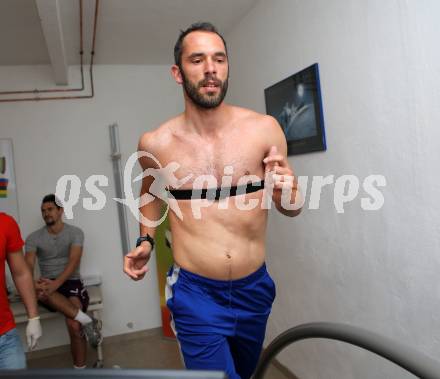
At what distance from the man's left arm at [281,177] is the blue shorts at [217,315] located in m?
0.31

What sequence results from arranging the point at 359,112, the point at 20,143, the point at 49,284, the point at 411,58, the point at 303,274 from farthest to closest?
the point at 20,143, the point at 49,284, the point at 303,274, the point at 359,112, the point at 411,58

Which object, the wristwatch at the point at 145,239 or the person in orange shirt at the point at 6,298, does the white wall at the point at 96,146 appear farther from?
the wristwatch at the point at 145,239

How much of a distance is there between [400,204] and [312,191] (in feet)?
2.60

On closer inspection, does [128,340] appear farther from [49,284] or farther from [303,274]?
[303,274]

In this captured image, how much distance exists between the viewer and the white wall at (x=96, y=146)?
435cm

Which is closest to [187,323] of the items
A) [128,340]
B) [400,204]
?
[400,204]

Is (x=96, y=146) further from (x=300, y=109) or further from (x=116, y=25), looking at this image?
(x=300, y=109)

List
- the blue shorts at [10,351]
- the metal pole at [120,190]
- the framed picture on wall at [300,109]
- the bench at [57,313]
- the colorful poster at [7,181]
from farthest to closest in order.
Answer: the metal pole at [120,190]
the colorful poster at [7,181]
the bench at [57,313]
the framed picture on wall at [300,109]
the blue shorts at [10,351]

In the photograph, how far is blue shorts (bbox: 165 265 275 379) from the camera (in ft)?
5.65

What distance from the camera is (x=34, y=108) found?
14.4 ft

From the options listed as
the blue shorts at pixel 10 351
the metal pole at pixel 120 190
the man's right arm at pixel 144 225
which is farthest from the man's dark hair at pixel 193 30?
the metal pole at pixel 120 190

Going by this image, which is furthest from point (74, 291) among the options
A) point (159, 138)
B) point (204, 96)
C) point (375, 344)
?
point (375, 344)

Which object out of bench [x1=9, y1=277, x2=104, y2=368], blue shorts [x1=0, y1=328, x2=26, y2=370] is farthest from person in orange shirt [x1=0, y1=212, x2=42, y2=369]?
bench [x1=9, y1=277, x2=104, y2=368]

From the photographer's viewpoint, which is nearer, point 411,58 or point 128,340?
point 411,58
